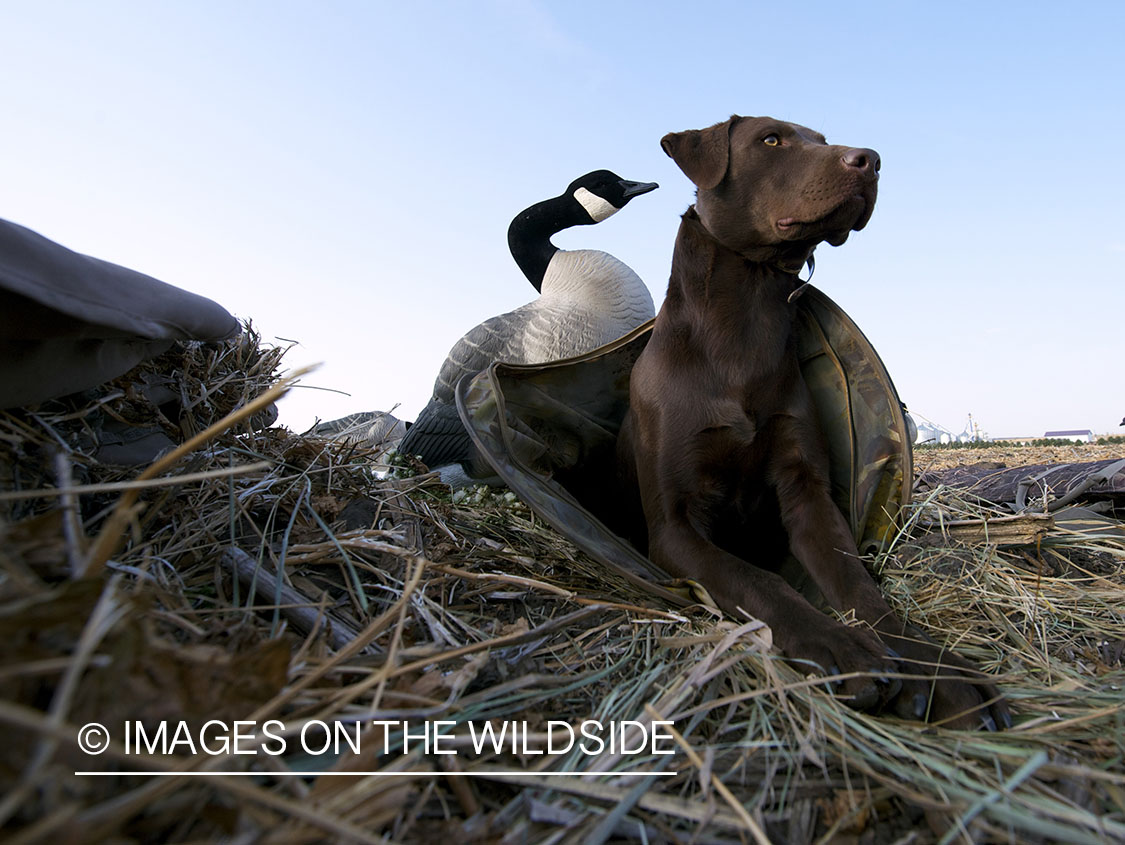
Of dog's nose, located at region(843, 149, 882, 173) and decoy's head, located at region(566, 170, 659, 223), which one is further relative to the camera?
decoy's head, located at region(566, 170, 659, 223)

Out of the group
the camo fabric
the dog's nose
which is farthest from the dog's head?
the camo fabric

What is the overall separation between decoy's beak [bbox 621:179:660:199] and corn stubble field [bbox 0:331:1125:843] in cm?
450

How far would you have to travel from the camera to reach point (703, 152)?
2.40 meters

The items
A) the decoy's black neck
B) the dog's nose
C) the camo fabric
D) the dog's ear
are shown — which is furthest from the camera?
the decoy's black neck

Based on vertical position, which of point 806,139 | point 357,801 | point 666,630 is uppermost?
point 806,139

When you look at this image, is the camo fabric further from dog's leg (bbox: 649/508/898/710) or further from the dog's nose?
the dog's nose

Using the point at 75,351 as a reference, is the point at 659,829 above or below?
below

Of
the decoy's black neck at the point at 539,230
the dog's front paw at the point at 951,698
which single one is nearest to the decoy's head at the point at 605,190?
the decoy's black neck at the point at 539,230

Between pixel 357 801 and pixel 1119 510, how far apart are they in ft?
10.6

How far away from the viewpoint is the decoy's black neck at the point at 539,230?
20.6 feet

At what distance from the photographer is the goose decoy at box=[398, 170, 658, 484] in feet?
15.0

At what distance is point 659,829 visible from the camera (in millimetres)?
895

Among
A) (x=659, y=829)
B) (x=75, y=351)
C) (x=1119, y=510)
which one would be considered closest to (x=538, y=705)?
(x=659, y=829)

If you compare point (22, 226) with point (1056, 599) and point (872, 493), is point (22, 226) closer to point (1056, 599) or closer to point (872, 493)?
point (872, 493)
